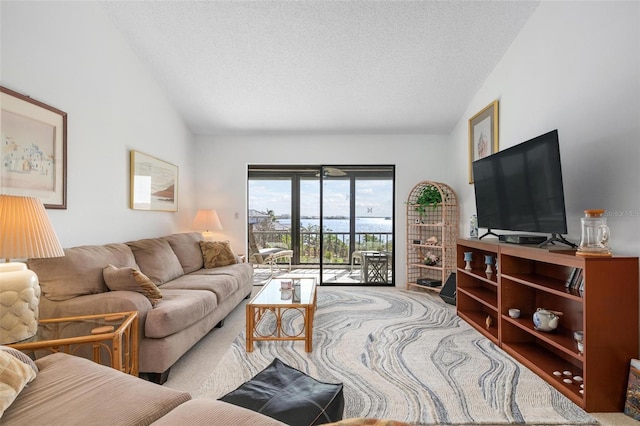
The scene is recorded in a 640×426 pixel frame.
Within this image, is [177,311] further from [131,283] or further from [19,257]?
[19,257]

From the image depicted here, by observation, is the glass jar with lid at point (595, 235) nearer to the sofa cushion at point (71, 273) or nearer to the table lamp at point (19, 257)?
the table lamp at point (19, 257)

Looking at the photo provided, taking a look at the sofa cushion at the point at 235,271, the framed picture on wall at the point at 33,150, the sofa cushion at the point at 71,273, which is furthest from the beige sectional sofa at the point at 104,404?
the sofa cushion at the point at 235,271

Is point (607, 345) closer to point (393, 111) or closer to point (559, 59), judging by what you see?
point (559, 59)

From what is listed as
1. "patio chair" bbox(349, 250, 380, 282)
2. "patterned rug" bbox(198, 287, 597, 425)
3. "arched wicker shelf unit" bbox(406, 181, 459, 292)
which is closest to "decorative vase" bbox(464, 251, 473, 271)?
"patterned rug" bbox(198, 287, 597, 425)

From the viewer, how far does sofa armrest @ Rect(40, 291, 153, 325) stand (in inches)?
78.5

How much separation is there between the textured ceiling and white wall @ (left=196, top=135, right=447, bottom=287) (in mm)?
366

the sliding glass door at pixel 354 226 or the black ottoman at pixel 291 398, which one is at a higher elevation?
the sliding glass door at pixel 354 226

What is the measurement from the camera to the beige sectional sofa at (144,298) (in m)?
2.04

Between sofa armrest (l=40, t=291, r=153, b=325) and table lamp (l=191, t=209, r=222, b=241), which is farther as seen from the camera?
table lamp (l=191, t=209, r=222, b=241)

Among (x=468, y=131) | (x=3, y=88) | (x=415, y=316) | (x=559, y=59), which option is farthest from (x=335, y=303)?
(x=3, y=88)

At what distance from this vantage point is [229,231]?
4984mm

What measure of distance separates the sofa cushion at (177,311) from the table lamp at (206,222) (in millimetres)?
1747

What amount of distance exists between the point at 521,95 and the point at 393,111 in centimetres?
162

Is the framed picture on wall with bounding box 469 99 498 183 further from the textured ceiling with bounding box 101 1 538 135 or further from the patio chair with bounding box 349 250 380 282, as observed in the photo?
the patio chair with bounding box 349 250 380 282
